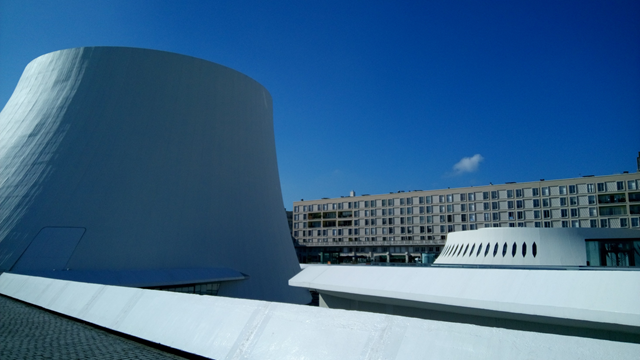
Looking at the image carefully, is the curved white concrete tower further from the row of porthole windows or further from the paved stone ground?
the row of porthole windows

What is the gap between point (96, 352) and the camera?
5215 millimetres

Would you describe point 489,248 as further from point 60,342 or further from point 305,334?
point 60,342

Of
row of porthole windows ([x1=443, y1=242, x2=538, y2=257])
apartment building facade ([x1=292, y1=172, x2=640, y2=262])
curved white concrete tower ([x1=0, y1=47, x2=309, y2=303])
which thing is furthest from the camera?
apartment building facade ([x1=292, y1=172, x2=640, y2=262])

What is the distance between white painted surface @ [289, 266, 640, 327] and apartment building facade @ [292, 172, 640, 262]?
31.4m

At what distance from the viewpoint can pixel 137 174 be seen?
711 inches

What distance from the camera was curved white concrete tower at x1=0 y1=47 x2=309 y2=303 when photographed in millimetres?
16609

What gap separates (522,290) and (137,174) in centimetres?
1514

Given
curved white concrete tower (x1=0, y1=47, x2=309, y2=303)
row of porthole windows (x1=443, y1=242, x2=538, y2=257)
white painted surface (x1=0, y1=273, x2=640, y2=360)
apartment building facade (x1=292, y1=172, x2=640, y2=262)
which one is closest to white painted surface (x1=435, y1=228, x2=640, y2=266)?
row of porthole windows (x1=443, y1=242, x2=538, y2=257)

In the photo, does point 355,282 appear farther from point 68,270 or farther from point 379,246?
point 379,246

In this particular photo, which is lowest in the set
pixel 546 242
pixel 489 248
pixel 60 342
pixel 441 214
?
pixel 60 342

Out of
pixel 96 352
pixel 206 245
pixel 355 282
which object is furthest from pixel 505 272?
pixel 206 245

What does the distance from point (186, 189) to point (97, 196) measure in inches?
136

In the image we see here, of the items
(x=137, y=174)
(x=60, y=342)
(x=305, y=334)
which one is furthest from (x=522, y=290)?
(x=137, y=174)

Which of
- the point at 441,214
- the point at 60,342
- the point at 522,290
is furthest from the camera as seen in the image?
the point at 441,214
